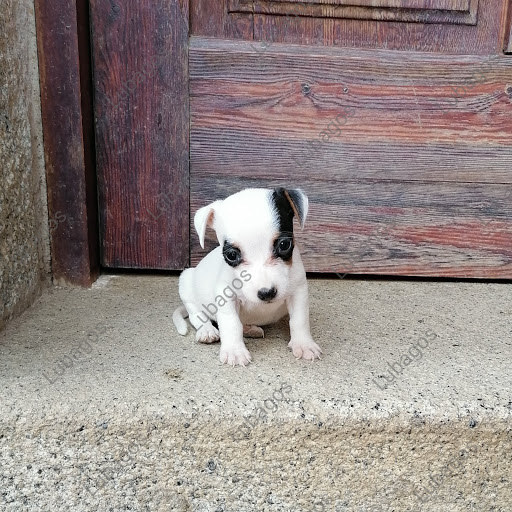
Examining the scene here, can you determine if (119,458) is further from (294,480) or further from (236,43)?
(236,43)

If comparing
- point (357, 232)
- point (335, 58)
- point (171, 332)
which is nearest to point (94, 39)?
point (335, 58)

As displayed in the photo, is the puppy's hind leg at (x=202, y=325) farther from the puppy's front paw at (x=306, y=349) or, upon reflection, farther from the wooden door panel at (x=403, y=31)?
the wooden door panel at (x=403, y=31)

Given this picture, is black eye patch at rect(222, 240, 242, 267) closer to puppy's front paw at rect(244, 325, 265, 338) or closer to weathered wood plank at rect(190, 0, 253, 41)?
puppy's front paw at rect(244, 325, 265, 338)

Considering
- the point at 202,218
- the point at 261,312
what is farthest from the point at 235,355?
the point at 202,218

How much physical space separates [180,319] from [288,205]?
54cm

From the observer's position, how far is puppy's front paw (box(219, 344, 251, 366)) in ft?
4.56

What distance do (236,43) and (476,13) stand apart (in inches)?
35.3

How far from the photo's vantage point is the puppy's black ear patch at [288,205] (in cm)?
134

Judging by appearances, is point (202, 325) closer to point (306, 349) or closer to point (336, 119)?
point (306, 349)

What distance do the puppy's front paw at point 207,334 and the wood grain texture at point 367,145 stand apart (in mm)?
632

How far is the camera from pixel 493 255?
7.09ft

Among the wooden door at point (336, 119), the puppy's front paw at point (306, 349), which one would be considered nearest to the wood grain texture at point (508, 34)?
the wooden door at point (336, 119)

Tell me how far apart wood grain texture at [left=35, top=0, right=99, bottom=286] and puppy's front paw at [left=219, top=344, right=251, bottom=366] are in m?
0.81

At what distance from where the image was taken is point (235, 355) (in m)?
1.40
